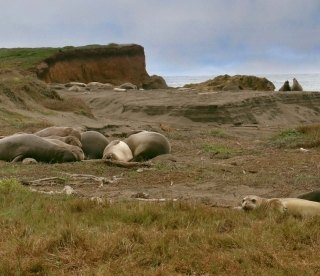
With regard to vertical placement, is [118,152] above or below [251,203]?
below

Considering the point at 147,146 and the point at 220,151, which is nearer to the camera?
the point at 147,146

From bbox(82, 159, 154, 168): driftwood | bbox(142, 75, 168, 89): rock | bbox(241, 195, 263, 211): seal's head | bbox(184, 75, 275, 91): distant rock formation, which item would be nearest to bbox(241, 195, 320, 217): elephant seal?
bbox(241, 195, 263, 211): seal's head

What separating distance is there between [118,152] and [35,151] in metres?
1.44

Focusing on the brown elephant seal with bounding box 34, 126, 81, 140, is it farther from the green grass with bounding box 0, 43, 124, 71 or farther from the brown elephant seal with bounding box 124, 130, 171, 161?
the green grass with bounding box 0, 43, 124, 71

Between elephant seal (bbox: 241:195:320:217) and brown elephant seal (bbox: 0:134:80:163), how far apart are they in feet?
16.3

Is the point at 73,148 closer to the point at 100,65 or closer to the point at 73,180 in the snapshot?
the point at 73,180

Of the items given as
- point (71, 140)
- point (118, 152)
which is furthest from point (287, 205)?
point (71, 140)

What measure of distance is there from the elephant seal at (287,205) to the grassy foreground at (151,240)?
22 cm

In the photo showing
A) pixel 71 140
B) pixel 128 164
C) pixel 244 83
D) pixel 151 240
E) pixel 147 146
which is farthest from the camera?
pixel 244 83

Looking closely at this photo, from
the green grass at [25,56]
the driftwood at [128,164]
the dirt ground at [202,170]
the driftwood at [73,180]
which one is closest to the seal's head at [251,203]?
the dirt ground at [202,170]

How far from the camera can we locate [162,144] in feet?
39.4

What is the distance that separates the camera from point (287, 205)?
6727 millimetres

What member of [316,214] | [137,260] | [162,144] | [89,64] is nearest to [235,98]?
[162,144]

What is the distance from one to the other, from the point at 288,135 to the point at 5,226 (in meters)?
12.0
